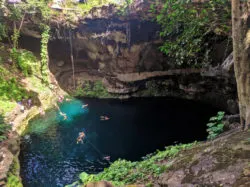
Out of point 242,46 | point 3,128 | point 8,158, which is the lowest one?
point 8,158

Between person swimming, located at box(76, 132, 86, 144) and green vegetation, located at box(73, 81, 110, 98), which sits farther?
green vegetation, located at box(73, 81, 110, 98)

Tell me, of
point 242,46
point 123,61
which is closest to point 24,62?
point 123,61

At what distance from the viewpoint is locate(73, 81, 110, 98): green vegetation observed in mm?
21172

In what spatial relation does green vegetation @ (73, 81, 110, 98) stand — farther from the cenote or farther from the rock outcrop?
the rock outcrop

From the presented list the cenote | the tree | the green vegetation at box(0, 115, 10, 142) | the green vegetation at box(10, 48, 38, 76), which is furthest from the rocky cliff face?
the green vegetation at box(0, 115, 10, 142)

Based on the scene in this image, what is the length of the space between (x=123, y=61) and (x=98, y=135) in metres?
10.0

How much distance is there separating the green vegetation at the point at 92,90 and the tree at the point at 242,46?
54.3 feet

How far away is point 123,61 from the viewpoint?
20.7 m

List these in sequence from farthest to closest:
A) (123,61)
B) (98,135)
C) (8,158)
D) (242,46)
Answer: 1. (123,61)
2. (98,135)
3. (8,158)
4. (242,46)

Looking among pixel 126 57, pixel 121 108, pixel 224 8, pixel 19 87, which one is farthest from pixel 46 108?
pixel 224 8

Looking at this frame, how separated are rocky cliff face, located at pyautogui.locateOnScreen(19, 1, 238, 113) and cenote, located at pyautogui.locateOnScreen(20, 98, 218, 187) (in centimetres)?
182

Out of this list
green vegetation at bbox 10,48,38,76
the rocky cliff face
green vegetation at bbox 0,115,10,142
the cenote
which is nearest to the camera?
the cenote

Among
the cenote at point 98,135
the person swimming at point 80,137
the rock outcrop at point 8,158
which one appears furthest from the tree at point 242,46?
the person swimming at point 80,137

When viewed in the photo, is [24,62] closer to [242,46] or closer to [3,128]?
[3,128]
